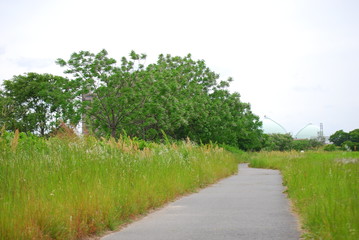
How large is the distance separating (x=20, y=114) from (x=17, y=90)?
3281mm

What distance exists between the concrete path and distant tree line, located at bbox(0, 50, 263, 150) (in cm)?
1976

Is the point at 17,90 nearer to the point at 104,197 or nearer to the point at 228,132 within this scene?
the point at 228,132

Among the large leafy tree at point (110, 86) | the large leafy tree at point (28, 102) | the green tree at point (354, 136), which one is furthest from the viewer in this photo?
the green tree at point (354, 136)

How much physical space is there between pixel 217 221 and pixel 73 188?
2804mm

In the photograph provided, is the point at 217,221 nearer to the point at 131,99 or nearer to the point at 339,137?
the point at 131,99

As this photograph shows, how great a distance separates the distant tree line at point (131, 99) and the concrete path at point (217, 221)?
19.8 metres

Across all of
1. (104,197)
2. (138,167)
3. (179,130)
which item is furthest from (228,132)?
(104,197)

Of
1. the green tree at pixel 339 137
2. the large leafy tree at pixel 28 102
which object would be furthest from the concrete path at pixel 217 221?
the green tree at pixel 339 137

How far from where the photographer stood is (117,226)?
8.20 meters

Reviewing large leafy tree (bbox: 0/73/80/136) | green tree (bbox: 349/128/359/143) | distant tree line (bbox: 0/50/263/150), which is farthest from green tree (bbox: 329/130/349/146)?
large leafy tree (bbox: 0/73/80/136)

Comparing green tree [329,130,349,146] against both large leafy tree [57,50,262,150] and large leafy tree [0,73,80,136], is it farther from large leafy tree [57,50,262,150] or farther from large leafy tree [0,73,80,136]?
large leafy tree [0,73,80,136]

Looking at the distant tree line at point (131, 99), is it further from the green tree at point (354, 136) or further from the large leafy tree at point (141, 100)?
the green tree at point (354, 136)

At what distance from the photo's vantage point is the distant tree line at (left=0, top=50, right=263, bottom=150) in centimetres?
3859

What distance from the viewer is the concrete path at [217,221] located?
7.19 m
